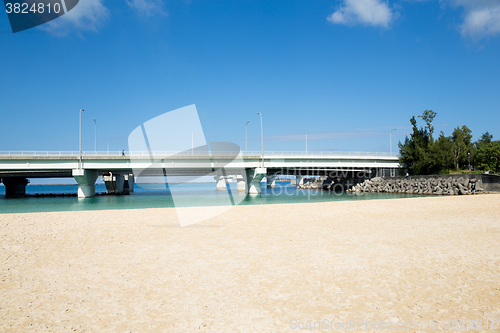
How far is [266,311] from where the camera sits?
588 centimetres

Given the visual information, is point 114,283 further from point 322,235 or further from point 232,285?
point 322,235

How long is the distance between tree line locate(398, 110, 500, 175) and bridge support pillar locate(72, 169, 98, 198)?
64.7 m

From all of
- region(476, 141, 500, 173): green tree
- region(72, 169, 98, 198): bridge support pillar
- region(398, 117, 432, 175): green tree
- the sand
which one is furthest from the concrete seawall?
region(72, 169, 98, 198): bridge support pillar

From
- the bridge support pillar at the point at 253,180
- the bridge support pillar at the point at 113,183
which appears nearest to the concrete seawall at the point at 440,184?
the bridge support pillar at the point at 253,180

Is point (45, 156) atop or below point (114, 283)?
atop

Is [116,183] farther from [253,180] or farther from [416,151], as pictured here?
[416,151]

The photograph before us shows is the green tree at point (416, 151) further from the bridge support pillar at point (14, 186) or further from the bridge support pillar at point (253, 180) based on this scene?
the bridge support pillar at point (14, 186)

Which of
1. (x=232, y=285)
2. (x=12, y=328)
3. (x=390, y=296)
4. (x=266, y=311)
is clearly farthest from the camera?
(x=232, y=285)

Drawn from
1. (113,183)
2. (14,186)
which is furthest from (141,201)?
(14,186)

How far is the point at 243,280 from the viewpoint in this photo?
7.57 metres

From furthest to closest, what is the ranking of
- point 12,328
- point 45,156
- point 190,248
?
point 45,156
point 190,248
point 12,328

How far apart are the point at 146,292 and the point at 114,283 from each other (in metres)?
1.11

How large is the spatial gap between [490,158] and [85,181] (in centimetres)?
7854

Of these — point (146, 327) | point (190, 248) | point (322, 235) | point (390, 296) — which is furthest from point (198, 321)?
point (322, 235)
